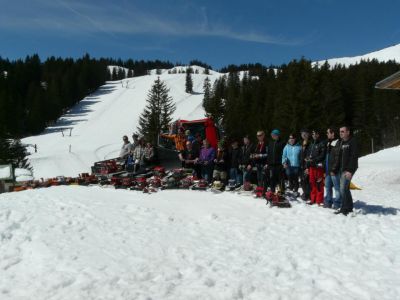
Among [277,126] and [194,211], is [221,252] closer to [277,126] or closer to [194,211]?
[194,211]

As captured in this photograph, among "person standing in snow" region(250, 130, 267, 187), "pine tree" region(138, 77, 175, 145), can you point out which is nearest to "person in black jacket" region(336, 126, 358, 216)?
"person standing in snow" region(250, 130, 267, 187)

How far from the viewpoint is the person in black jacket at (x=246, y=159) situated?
11781 millimetres

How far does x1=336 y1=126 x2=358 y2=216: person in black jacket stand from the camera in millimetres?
8602

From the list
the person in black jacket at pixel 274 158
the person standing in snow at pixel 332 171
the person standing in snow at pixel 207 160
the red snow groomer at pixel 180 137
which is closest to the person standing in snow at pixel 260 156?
the person in black jacket at pixel 274 158

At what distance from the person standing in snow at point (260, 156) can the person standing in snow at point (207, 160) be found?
1.76m

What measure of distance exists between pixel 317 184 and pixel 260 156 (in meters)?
1.84

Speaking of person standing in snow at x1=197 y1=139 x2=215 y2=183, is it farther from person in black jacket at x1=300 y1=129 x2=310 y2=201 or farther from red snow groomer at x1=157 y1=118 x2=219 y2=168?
person in black jacket at x1=300 y1=129 x2=310 y2=201

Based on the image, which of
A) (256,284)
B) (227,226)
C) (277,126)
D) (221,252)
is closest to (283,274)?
(256,284)

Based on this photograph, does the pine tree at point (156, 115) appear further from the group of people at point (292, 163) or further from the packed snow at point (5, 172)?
the group of people at point (292, 163)

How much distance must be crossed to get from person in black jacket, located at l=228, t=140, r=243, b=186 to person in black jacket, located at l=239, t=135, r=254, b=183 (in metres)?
0.18

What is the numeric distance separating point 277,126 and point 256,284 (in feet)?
150

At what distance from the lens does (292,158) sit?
11.4 metres

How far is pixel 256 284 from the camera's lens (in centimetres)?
536

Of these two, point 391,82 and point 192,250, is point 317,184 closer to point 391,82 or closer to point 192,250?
point 192,250
